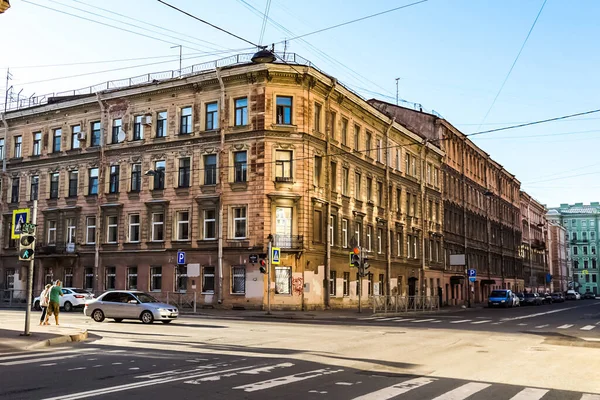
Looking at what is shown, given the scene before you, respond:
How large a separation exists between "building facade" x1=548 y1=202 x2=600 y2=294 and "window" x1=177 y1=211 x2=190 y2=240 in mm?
117073

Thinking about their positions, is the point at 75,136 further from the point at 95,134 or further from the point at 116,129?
the point at 116,129

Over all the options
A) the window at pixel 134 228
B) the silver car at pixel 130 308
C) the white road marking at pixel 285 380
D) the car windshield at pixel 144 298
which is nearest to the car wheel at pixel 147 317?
the silver car at pixel 130 308

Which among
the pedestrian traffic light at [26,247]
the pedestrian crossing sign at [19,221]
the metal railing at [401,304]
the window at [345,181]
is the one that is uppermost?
the window at [345,181]

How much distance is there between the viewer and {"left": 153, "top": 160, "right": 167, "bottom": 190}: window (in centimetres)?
3888

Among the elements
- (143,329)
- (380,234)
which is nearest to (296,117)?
(380,234)

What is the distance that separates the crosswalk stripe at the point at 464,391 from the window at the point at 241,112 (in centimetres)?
2864

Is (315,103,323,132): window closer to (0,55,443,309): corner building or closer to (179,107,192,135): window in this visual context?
(0,55,443,309): corner building

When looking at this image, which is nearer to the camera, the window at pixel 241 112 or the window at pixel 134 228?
the window at pixel 241 112

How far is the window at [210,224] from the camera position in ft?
120

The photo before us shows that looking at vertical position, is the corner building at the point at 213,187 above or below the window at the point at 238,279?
above

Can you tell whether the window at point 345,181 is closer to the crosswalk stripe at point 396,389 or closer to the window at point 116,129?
the window at point 116,129

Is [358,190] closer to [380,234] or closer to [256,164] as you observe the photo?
[380,234]

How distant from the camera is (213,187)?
121ft

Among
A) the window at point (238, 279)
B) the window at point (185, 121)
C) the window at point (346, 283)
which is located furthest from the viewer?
the window at point (346, 283)
